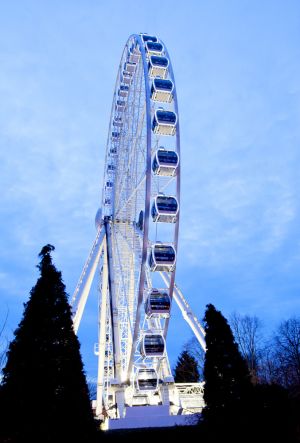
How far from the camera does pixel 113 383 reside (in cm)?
2375

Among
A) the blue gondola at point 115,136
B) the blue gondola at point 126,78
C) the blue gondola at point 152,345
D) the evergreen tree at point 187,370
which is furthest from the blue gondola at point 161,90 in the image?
the evergreen tree at point 187,370

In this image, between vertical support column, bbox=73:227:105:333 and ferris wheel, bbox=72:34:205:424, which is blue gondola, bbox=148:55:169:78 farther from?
vertical support column, bbox=73:227:105:333

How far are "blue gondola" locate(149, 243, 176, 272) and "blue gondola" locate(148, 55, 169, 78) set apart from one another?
1056cm

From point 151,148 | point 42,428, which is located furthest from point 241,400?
point 151,148

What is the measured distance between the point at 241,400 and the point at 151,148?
13.6m

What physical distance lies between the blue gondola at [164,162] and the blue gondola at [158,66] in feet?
17.5

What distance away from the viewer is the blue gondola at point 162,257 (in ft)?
76.0

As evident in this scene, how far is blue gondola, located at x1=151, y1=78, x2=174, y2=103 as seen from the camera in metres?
24.4

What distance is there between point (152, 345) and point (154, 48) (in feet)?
58.8

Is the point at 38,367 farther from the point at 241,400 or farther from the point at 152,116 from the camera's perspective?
the point at 152,116

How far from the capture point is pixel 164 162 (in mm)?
23266

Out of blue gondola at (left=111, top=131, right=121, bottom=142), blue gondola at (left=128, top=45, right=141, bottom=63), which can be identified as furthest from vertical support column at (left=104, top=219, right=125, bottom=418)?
blue gondola at (left=128, top=45, right=141, bottom=63)

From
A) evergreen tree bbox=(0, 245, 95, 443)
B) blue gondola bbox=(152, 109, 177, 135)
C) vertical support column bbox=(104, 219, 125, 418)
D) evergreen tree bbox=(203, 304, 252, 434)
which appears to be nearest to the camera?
evergreen tree bbox=(0, 245, 95, 443)

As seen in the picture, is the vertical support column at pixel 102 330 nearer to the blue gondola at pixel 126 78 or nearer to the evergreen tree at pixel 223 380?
the blue gondola at pixel 126 78
